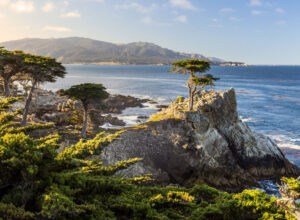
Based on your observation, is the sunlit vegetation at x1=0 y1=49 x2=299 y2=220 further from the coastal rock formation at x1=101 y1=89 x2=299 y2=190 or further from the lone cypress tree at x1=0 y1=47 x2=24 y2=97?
the lone cypress tree at x1=0 y1=47 x2=24 y2=97

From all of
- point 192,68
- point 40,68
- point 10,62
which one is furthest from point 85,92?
point 192,68

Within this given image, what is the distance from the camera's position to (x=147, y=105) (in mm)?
99625

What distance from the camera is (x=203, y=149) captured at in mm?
42219

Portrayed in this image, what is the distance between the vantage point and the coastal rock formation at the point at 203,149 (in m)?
39.6

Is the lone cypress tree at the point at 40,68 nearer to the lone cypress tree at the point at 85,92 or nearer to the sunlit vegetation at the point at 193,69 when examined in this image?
the lone cypress tree at the point at 85,92

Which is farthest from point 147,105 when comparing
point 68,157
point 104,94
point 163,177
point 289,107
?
point 68,157

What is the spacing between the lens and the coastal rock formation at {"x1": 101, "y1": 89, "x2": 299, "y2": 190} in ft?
130

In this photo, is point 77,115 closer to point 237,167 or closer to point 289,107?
point 237,167

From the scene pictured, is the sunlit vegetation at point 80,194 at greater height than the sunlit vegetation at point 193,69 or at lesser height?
lesser

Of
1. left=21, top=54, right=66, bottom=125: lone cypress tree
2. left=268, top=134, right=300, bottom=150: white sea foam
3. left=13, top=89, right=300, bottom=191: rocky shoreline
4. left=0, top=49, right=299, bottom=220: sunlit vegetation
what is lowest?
left=268, top=134, right=300, bottom=150: white sea foam

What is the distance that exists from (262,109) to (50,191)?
288 ft

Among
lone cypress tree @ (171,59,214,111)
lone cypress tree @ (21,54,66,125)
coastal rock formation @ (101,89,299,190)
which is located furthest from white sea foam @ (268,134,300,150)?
lone cypress tree @ (21,54,66,125)

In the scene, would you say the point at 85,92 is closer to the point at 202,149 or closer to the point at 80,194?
the point at 202,149

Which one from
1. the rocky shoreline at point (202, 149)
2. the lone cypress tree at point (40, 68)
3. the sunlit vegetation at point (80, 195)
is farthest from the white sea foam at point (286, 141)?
the sunlit vegetation at point (80, 195)
